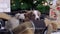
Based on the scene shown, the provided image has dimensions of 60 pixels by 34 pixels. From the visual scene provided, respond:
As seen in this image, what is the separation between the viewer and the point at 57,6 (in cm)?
199

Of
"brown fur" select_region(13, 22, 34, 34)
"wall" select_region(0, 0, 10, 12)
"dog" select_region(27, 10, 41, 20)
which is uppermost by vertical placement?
"wall" select_region(0, 0, 10, 12)

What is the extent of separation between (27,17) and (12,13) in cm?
17

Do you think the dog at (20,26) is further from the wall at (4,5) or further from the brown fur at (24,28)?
the wall at (4,5)

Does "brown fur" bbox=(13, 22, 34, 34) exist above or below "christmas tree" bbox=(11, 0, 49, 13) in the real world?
below

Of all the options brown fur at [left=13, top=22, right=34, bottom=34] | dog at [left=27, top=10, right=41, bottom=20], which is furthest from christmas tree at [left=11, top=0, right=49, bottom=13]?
brown fur at [left=13, top=22, right=34, bottom=34]

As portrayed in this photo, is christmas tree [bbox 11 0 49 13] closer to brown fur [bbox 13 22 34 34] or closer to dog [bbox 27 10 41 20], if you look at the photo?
dog [bbox 27 10 41 20]

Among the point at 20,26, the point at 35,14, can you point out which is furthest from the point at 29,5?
the point at 20,26

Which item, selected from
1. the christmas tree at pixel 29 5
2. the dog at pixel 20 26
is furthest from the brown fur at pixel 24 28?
the christmas tree at pixel 29 5

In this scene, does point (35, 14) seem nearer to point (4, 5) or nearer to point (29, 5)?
point (29, 5)

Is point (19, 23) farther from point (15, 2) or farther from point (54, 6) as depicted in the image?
point (54, 6)

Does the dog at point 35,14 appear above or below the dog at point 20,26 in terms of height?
above

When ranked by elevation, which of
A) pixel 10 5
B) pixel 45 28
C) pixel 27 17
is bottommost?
pixel 45 28

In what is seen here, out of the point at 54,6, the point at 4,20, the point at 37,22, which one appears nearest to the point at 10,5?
the point at 4,20

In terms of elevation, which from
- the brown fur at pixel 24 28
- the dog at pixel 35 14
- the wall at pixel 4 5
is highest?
the wall at pixel 4 5
